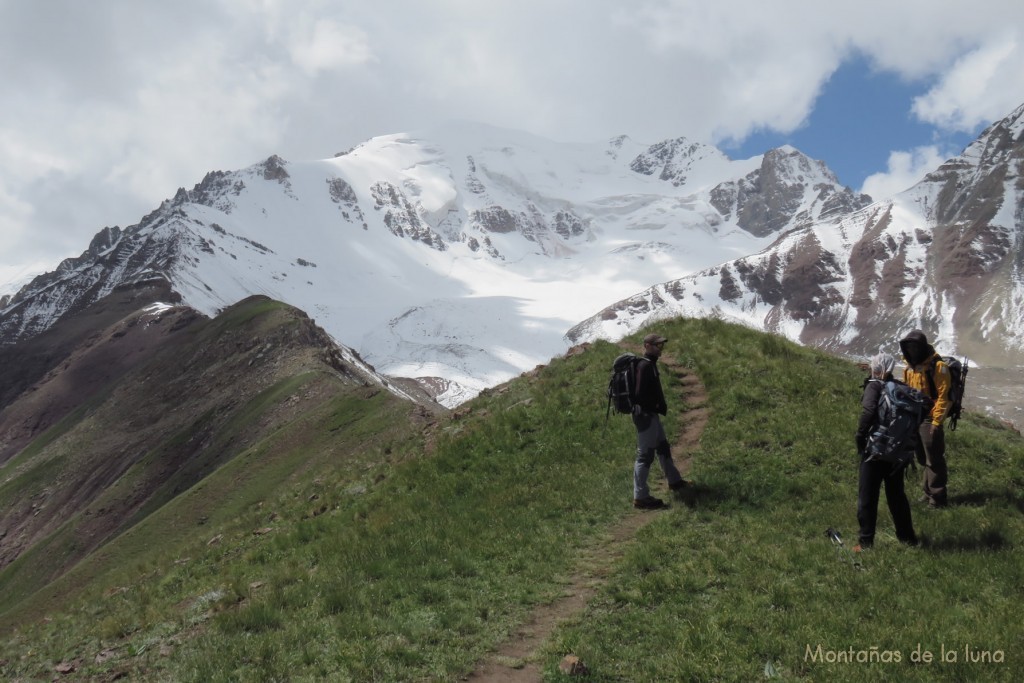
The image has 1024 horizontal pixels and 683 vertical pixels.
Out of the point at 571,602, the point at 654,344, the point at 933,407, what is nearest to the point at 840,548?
the point at 933,407

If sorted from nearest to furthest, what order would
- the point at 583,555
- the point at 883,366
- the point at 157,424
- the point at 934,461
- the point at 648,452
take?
the point at 883,366 < the point at 583,555 < the point at 934,461 < the point at 648,452 < the point at 157,424

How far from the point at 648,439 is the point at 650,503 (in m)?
1.24

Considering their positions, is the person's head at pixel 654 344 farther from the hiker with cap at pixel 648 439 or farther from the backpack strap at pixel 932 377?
the backpack strap at pixel 932 377

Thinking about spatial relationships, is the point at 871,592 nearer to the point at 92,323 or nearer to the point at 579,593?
the point at 579,593

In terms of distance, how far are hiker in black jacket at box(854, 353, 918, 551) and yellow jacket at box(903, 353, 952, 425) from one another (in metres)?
2.28

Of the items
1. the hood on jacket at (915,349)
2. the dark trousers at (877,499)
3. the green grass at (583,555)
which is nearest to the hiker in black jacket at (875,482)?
the dark trousers at (877,499)

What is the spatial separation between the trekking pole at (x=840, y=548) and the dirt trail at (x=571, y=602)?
3.13 m

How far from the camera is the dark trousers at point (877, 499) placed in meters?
10.4

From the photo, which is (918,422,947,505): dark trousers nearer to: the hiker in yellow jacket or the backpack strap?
the hiker in yellow jacket

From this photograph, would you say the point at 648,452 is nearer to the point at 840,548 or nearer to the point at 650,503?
the point at 650,503

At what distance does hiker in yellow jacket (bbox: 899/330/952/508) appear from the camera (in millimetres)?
12047

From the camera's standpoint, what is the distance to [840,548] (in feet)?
34.4

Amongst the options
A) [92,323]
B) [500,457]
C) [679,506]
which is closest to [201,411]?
[500,457]

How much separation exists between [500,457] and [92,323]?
151 m
